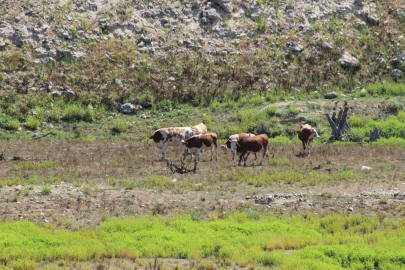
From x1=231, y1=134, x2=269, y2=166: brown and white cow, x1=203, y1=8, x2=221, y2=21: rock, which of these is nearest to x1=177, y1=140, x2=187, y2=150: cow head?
x1=231, y1=134, x2=269, y2=166: brown and white cow

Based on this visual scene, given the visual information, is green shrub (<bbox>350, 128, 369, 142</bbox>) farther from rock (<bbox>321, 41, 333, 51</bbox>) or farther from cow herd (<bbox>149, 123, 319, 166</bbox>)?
rock (<bbox>321, 41, 333, 51</bbox>)

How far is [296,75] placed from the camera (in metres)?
39.7

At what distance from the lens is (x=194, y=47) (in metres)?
41.4

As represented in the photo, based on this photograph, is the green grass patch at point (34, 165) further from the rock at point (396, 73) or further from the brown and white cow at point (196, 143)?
the rock at point (396, 73)

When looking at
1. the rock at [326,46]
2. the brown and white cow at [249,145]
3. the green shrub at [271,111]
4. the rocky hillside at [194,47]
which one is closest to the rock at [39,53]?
the rocky hillside at [194,47]

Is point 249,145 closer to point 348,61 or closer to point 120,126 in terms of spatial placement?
point 120,126

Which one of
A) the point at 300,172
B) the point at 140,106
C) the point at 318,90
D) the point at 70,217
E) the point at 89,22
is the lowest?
the point at 70,217

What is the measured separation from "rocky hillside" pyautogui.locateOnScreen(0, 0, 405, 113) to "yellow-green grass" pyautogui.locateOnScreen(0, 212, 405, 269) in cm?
2402

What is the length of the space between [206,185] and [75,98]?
70.0ft

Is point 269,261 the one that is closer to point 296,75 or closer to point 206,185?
point 206,185

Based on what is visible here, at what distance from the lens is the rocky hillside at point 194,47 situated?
36312 mm

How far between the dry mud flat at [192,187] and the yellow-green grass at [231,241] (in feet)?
3.49

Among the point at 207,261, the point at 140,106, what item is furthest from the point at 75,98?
the point at 207,261

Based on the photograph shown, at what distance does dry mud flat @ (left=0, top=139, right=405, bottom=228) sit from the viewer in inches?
543
